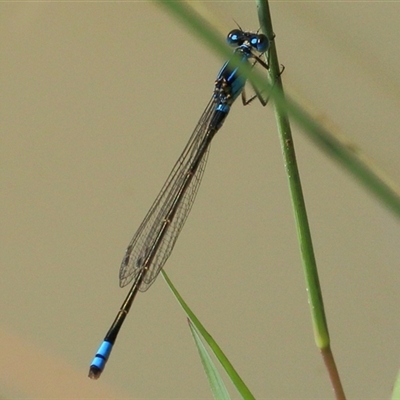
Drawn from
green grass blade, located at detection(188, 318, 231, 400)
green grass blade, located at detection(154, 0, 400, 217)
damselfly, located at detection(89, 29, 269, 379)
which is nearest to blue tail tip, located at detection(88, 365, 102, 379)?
damselfly, located at detection(89, 29, 269, 379)

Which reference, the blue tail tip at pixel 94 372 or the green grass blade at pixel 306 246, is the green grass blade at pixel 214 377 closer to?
the green grass blade at pixel 306 246

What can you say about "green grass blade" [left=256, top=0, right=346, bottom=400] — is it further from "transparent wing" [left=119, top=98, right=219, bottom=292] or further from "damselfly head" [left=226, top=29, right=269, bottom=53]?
"transparent wing" [left=119, top=98, right=219, bottom=292]

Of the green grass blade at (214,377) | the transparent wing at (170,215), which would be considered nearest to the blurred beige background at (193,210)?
the transparent wing at (170,215)

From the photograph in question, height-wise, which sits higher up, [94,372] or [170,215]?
[170,215]

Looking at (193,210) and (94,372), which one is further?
(193,210)

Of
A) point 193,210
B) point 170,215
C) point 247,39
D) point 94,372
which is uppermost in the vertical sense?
point 247,39

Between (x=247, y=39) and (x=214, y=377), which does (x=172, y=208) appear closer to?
(x=247, y=39)

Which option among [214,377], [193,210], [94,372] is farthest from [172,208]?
[214,377]
